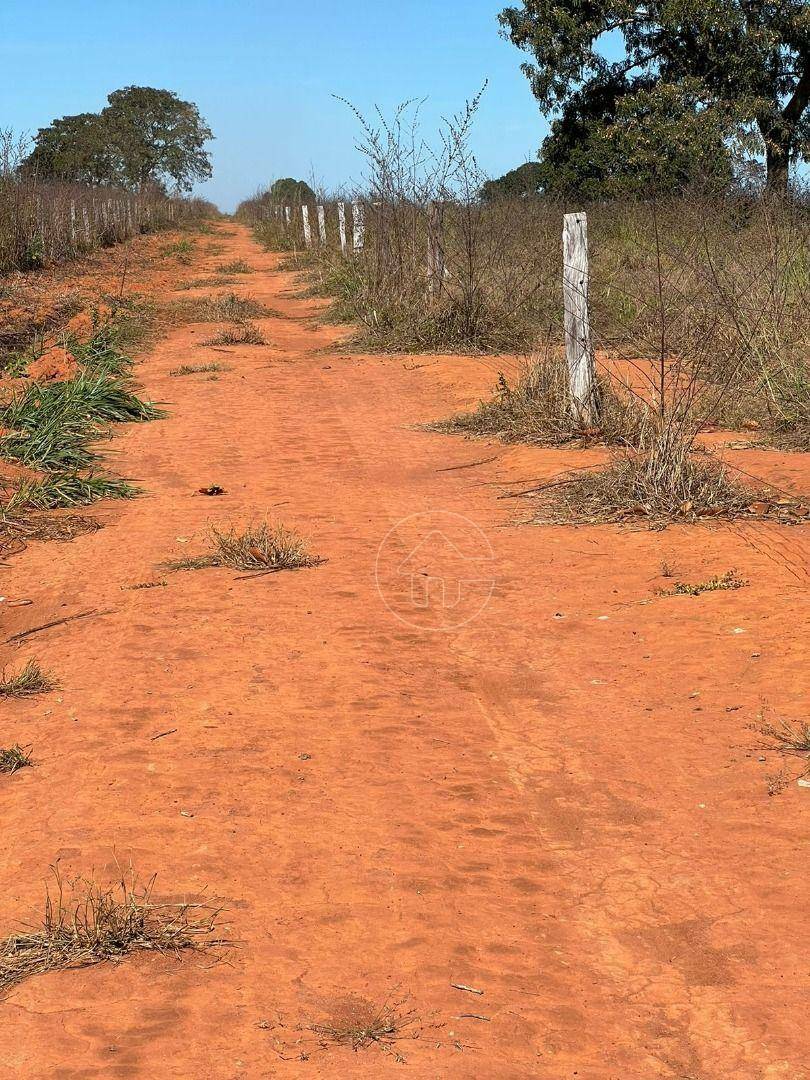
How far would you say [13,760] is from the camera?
3697mm

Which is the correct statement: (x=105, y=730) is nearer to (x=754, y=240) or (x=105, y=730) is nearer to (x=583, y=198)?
(x=754, y=240)

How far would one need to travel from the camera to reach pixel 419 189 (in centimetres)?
1335

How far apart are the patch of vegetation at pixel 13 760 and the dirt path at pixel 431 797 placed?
0.08 m

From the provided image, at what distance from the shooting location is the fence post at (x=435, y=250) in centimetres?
1312

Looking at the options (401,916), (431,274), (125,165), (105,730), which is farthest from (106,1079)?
(125,165)

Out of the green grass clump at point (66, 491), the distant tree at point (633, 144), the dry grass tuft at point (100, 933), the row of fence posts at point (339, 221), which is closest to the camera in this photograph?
the dry grass tuft at point (100, 933)

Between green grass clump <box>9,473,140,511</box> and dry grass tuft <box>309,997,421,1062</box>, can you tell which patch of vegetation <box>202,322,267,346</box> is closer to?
green grass clump <box>9,473,140,511</box>

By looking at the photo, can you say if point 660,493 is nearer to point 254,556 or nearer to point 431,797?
point 254,556

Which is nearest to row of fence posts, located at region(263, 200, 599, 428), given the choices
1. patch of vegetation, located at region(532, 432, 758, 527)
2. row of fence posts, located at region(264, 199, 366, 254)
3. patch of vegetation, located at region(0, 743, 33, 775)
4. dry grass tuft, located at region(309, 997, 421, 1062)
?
patch of vegetation, located at region(532, 432, 758, 527)

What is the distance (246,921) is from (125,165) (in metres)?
62.0

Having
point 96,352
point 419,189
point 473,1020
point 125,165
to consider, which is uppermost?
point 125,165

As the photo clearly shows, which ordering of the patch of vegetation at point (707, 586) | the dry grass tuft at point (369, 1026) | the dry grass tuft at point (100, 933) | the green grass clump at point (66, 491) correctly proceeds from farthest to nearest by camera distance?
the green grass clump at point (66, 491)
the patch of vegetation at point (707, 586)
the dry grass tuft at point (100, 933)
the dry grass tuft at point (369, 1026)

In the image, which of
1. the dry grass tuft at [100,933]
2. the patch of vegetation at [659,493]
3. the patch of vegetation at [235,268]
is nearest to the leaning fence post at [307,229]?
the patch of vegetation at [235,268]

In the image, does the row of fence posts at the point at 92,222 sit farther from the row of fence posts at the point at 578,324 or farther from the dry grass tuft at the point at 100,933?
the dry grass tuft at the point at 100,933
